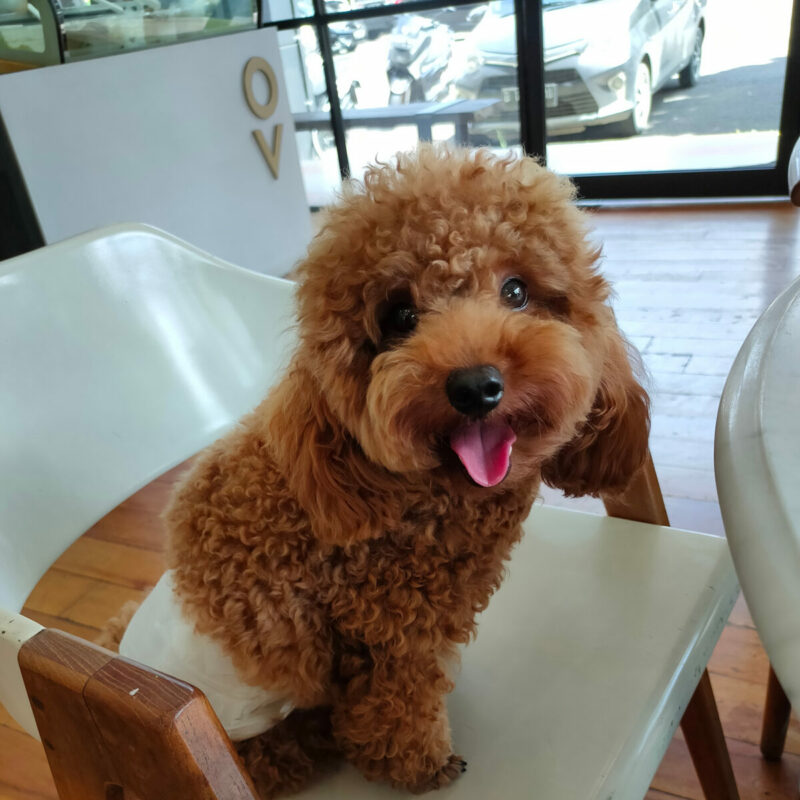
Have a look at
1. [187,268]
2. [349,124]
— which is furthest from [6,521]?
[349,124]

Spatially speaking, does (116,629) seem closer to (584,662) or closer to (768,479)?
(584,662)

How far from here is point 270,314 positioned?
1.13 meters

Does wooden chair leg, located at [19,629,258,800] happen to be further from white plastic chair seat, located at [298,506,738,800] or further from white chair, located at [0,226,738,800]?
white plastic chair seat, located at [298,506,738,800]

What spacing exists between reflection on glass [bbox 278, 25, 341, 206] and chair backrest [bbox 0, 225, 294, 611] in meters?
3.19

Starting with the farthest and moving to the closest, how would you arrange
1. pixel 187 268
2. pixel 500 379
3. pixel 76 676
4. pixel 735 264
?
1. pixel 735 264
2. pixel 187 268
3. pixel 500 379
4. pixel 76 676

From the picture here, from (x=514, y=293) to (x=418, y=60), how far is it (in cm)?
371

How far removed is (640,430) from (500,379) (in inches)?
9.0

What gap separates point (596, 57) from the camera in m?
3.57

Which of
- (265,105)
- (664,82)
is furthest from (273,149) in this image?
(664,82)

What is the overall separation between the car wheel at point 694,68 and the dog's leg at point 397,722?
139 inches

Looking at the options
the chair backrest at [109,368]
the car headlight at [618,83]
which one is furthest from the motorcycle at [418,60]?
the chair backrest at [109,368]

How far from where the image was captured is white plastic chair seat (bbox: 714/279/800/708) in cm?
40

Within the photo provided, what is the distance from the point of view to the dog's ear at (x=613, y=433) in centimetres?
80

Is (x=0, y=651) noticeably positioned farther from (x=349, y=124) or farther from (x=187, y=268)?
(x=349, y=124)
